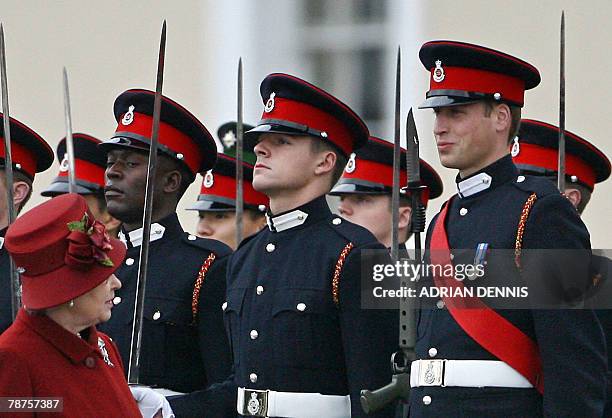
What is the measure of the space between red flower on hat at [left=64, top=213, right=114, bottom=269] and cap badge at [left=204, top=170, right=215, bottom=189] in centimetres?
387

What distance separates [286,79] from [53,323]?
1869mm

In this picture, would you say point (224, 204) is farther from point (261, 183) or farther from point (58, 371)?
point (58, 371)

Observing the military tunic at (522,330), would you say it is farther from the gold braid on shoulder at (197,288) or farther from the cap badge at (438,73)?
the gold braid on shoulder at (197,288)

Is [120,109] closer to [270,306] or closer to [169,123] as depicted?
[169,123]

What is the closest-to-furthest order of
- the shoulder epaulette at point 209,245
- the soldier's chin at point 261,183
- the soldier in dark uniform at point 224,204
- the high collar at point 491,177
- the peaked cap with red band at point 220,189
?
the high collar at point 491,177 → the soldier's chin at point 261,183 → the shoulder epaulette at point 209,245 → the soldier in dark uniform at point 224,204 → the peaked cap with red band at point 220,189

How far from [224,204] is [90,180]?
834mm

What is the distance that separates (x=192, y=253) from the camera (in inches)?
266

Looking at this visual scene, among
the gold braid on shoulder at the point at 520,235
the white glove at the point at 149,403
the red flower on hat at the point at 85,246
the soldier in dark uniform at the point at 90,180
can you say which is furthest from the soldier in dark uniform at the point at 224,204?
the red flower on hat at the point at 85,246

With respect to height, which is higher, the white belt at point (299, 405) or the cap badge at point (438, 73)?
the cap badge at point (438, 73)

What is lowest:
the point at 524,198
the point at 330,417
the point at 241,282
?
the point at 330,417

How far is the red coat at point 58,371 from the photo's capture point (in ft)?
15.7

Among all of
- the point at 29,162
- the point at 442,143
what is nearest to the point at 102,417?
the point at 442,143

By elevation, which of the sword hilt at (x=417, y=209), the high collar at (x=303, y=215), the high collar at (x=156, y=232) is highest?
the sword hilt at (x=417, y=209)

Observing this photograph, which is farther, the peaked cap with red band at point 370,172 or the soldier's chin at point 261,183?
the peaked cap with red band at point 370,172
